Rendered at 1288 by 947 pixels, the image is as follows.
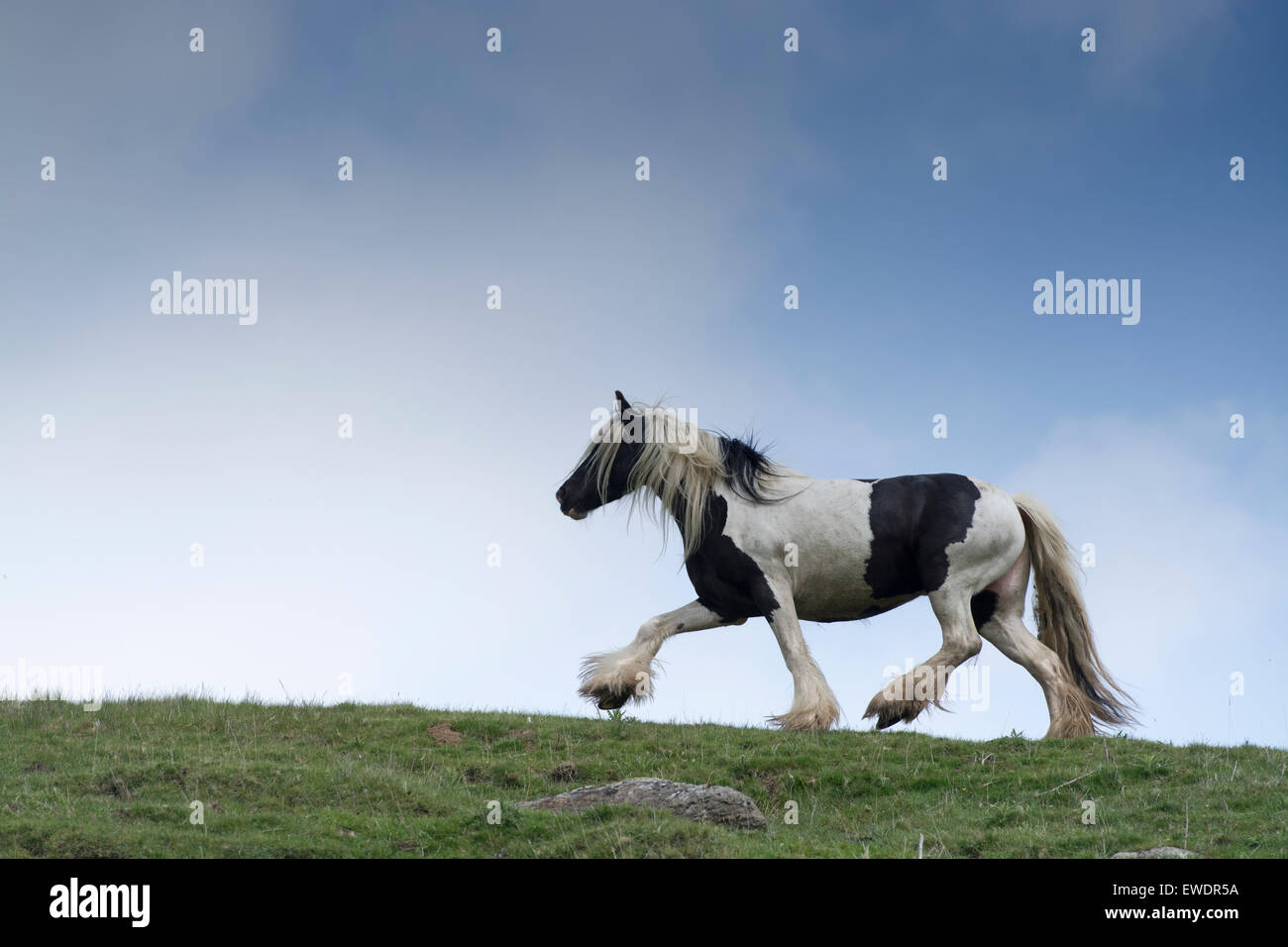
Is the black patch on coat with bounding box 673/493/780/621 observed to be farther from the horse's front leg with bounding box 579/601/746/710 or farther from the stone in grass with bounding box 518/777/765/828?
the stone in grass with bounding box 518/777/765/828

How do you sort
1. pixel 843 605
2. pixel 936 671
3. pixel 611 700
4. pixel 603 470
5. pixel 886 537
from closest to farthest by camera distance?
pixel 936 671, pixel 611 700, pixel 886 537, pixel 843 605, pixel 603 470

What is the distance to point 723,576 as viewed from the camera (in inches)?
605

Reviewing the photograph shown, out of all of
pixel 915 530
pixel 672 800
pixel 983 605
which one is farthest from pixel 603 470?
pixel 672 800

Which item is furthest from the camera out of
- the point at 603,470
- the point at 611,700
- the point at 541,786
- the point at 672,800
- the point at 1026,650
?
the point at 603,470

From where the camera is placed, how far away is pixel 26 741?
1451 centimetres

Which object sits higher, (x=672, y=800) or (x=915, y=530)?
(x=915, y=530)

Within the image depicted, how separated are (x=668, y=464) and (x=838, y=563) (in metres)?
2.33

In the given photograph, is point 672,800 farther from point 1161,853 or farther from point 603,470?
point 603,470

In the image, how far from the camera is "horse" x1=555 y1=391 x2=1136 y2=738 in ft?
49.3

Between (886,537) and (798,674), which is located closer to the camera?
(798,674)

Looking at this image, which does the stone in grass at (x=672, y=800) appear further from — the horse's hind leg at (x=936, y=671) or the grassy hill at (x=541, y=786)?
the horse's hind leg at (x=936, y=671)
